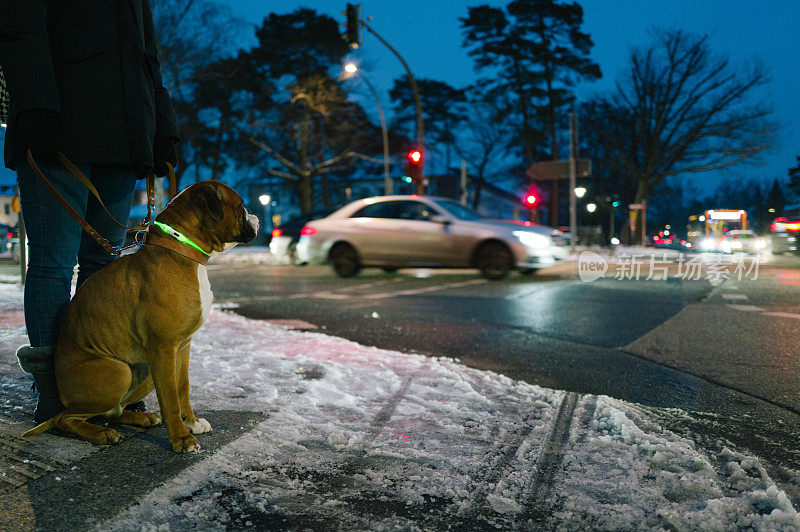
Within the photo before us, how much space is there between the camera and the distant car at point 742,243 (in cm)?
3785

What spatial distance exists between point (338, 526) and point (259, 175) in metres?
44.5

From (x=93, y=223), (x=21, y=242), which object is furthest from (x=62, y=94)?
(x=21, y=242)

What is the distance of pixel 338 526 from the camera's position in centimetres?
185

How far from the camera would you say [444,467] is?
7.54 feet

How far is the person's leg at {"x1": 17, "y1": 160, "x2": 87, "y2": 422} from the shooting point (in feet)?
8.12

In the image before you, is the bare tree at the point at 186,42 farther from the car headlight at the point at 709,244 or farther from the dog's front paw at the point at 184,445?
the car headlight at the point at 709,244

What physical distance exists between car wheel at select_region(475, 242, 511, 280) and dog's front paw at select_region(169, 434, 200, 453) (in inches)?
395

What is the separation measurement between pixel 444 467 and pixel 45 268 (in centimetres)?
180

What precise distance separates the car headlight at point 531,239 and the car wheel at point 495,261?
35 centimetres

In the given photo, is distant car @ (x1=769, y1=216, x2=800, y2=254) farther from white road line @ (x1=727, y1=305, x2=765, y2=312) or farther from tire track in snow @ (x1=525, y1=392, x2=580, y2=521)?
tire track in snow @ (x1=525, y1=392, x2=580, y2=521)

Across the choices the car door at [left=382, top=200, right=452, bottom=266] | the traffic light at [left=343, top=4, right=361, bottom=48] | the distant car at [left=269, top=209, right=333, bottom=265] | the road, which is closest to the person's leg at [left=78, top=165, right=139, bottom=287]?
the road

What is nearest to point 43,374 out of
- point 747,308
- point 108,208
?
point 108,208

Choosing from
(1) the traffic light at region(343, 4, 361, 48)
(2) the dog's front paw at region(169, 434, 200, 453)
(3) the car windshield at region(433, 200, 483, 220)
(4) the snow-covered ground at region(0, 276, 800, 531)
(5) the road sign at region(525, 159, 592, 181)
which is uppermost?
(1) the traffic light at region(343, 4, 361, 48)

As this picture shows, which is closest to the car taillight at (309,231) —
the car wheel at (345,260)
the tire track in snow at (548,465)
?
the car wheel at (345,260)
